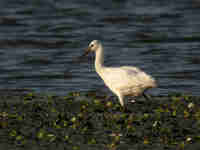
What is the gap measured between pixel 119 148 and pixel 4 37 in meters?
13.2

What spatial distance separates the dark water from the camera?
615 inches

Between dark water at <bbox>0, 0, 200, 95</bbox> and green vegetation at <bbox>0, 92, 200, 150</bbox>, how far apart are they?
5.43 feet

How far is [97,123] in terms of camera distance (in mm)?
10500

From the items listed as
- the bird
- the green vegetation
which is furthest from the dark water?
the bird

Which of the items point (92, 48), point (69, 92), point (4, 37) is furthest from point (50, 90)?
point (4, 37)

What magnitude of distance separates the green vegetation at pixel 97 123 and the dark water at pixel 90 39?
1656 mm

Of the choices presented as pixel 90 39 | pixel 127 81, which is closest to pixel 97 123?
pixel 127 81

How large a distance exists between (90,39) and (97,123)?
10.8 meters

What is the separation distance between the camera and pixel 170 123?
10.3 meters

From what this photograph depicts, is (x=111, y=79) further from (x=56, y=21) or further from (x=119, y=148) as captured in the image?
(x=56, y=21)

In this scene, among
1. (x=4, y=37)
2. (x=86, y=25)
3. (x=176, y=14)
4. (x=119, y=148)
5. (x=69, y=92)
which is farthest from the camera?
(x=176, y=14)

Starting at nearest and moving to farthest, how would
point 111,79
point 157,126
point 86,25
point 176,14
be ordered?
point 157,126
point 111,79
point 86,25
point 176,14

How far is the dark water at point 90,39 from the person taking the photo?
615 inches

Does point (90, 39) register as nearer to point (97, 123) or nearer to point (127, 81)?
point (127, 81)
